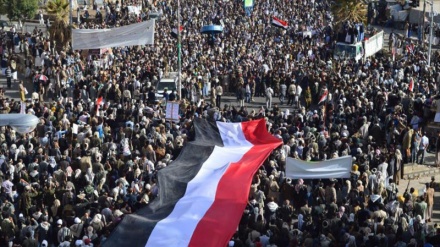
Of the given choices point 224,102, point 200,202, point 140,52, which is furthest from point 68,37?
point 200,202

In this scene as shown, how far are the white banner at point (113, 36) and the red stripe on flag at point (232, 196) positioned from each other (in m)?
12.7

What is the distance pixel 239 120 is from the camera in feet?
102

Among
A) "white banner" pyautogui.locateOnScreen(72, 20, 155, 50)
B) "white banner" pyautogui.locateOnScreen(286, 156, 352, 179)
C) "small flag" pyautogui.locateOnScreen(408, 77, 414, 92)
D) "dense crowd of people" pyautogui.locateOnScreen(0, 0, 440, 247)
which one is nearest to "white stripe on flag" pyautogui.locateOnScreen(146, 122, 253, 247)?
"dense crowd of people" pyautogui.locateOnScreen(0, 0, 440, 247)

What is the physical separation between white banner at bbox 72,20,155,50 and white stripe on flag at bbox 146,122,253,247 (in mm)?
12681

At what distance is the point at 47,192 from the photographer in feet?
79.4

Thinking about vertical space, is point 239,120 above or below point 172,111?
below

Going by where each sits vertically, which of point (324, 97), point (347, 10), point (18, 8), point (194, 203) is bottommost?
point (194, 203)

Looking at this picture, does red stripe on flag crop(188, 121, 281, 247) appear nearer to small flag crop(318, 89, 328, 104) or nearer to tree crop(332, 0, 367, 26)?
small flag crop(318, 89, 328, 104)

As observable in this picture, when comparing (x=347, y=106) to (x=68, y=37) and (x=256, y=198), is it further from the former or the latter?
(x=68, y=37)

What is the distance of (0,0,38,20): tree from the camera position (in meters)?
51.5

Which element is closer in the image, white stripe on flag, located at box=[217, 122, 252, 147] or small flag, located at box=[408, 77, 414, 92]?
white stripe on flag, located at box=[217, 122, 252, 147]

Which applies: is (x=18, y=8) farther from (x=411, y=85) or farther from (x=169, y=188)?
(x=169, y=188)

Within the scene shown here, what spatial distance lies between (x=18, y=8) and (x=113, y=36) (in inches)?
601

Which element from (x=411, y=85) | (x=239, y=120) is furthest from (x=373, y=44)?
(x=239, y=120)
